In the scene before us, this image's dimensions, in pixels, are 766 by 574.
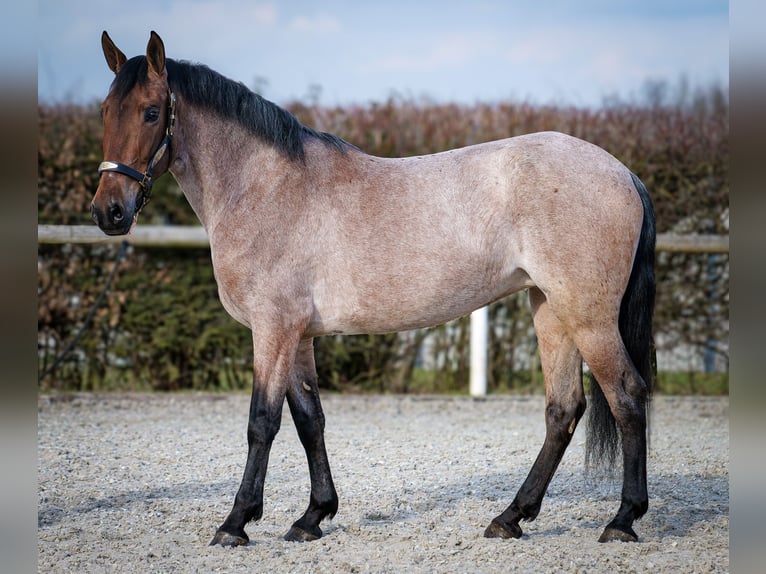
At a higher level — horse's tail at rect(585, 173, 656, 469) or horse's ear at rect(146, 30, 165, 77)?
horse's ear at rect(146, 30, 165, 77)

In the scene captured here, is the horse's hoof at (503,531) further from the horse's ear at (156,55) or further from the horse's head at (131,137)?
the horse's ear at (156,55)

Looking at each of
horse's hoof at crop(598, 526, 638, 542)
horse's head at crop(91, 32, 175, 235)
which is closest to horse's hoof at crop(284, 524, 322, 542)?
horse's hoof at crop(598, 526, 638, 542)

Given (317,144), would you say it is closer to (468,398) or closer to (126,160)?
(126,160)

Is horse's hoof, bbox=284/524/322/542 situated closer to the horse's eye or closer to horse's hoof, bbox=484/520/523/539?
horse's hoof, bbox=484/520/523/539

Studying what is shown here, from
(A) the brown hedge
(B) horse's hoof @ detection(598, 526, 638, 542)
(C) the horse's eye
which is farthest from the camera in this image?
(A) the brown hedge

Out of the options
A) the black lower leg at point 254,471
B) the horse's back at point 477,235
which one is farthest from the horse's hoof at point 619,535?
the black lower leg at point 254,471

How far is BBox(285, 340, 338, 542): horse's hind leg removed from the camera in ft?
12.8

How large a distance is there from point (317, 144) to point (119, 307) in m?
4.72

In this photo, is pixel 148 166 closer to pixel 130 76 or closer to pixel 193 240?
pixel 130 76

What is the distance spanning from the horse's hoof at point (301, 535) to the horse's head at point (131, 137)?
163cm

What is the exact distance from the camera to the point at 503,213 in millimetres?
3693

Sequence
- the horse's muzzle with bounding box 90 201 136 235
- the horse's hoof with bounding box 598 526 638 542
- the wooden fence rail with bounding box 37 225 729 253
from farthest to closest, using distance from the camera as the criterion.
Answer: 1. the wooden fence rail with bounding box 37 225 729 253
2. the horse's hoof with bounding box 598 526 638 542
3. the horse's muzzle with bounding box 90 201 136 235

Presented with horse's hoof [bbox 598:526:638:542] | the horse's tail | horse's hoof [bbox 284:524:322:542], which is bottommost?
horse's hoof [bbox 284:524:322:542]

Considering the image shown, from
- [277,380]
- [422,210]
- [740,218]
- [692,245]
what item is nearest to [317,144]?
[422,210]
